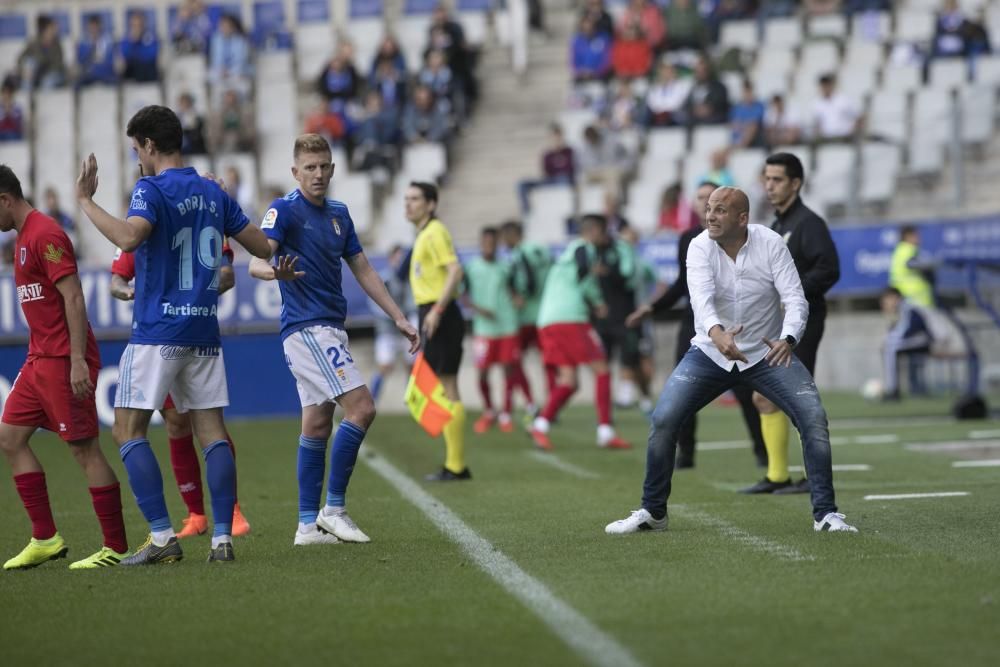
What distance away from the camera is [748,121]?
2391 centimetres

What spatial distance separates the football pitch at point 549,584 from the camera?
217 inches

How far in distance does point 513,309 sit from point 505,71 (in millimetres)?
12220

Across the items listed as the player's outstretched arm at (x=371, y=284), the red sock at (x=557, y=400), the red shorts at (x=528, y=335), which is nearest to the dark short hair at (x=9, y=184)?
the player's outstretched arm at (x=371, y=284)


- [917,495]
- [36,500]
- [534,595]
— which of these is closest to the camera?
[534,595]

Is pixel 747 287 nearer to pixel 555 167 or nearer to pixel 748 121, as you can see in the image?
pixel 748 121

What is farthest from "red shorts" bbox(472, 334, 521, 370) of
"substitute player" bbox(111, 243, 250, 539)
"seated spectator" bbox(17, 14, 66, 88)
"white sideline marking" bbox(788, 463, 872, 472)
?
"seated spectator" bbox(17, 14, 66, 88)

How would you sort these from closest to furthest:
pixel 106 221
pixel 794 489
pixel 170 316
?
pixel 106 221, pixel 170 316, pixel 794 489

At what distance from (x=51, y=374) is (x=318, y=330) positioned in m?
1.35

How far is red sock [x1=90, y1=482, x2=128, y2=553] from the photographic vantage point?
7898mm

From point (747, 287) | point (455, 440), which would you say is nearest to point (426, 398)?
point (455, 440)

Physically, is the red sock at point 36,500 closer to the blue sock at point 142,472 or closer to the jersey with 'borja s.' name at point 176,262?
the blue sock at point 142,472

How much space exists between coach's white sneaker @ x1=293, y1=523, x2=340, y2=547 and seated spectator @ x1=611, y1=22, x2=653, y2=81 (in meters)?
18.9

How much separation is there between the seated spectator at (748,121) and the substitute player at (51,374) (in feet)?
54.9

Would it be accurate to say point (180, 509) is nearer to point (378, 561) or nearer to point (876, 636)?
point (378, 561)
